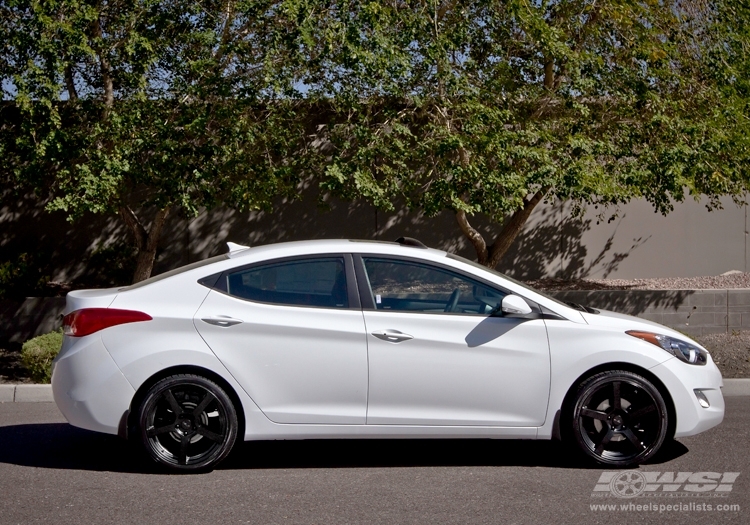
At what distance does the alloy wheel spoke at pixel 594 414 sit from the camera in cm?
591

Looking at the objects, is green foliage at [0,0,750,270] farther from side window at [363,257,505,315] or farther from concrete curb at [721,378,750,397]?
side window at [363,257,505,315]

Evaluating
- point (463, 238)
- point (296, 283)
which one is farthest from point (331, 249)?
point (463, 238)

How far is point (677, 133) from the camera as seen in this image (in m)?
11.0

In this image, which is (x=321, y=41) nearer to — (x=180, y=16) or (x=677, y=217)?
(x=180, y=16)

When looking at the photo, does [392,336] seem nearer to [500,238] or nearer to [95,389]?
[95,389]

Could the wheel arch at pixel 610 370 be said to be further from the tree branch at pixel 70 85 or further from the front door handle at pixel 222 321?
the tree branch at pixel 70 85

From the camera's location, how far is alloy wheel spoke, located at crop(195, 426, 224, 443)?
5.79 meters

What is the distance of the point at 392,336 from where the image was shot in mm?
5848

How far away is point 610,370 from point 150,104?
23.6ft

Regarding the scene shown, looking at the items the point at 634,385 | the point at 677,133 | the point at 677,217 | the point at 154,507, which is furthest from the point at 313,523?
the point at 677,217

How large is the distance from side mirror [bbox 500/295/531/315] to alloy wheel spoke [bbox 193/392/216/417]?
82.7 inches

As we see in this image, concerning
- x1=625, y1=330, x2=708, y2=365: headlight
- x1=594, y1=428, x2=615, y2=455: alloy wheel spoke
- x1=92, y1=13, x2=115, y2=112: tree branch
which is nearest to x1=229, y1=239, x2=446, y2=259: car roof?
x1=625, y1=330, x2=708, y2=365: headlight

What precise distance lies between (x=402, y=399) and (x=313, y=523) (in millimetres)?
1265

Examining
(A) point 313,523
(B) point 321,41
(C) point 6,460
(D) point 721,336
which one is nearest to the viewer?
(A) point 313,523
